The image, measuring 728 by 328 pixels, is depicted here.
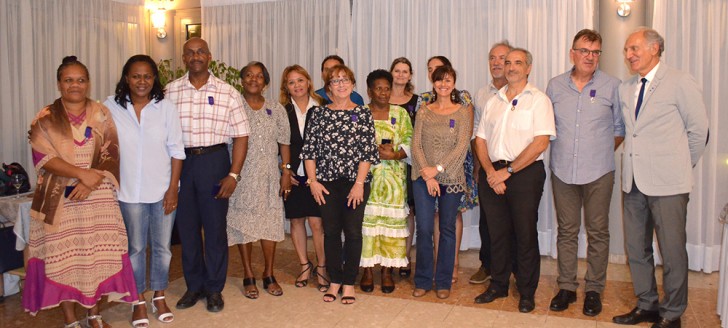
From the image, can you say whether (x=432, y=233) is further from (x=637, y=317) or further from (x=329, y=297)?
(x=637, y=317)

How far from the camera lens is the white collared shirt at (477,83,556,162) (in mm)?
3635

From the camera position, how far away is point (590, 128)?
11.9 ft

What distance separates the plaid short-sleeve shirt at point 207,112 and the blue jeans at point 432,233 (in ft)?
4.25

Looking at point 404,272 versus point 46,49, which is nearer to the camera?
point 404,272

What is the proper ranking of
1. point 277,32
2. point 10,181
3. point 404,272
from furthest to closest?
point 277,32 < point 404,272 < point 10,181

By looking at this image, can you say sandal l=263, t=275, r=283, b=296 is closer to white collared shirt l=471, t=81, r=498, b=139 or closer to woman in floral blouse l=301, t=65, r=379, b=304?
woman in floral blouse l=301, t=65, r=379, b=304

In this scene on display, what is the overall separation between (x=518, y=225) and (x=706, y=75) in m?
2.33

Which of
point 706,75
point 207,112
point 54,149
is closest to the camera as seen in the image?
point 54,149

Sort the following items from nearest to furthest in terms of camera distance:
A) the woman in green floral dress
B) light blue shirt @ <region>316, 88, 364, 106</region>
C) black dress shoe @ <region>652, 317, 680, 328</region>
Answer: black dress shoe @ <region>652, 317, 680, 328</region> → the woman in green floral dress → light blue shirt @ <region>316, 88, 364, 106</region>

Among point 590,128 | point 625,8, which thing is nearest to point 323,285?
point 590,128

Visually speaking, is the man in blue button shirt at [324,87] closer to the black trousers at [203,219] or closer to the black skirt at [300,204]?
the black skirt at [300,204]

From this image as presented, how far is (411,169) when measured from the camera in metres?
4.18

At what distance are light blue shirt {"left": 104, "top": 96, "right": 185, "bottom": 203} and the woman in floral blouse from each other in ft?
3.05

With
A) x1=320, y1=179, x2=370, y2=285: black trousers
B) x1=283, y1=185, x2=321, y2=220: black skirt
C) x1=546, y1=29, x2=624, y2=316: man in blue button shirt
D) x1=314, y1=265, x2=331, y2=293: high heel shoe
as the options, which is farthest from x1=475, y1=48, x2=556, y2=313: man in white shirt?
x1=283, y1=185, x2=321, y2=220: black skirt
